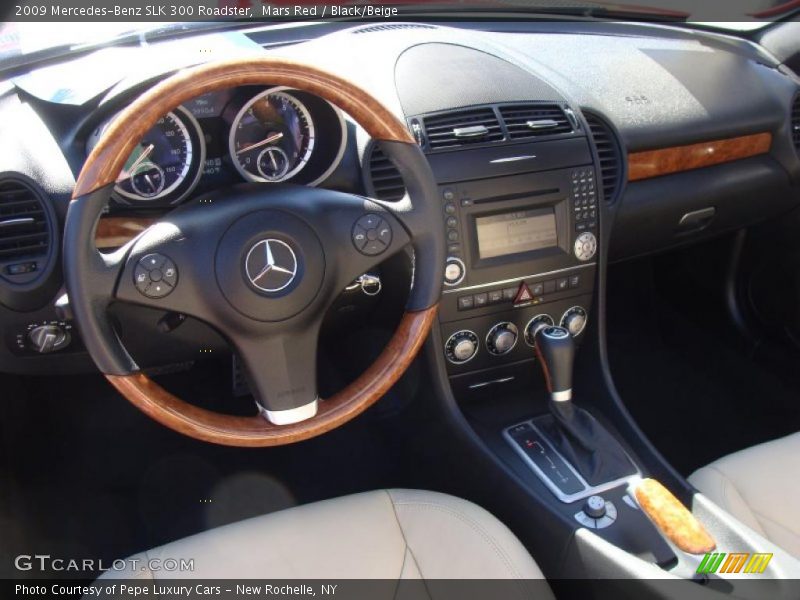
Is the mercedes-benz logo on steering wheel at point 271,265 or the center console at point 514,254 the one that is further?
the center console at point 514,254

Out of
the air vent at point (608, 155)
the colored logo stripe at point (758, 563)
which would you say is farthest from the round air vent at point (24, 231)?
the colored logo stripe at point (758, 563)

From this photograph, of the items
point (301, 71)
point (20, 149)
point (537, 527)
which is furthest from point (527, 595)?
point (20, 149)

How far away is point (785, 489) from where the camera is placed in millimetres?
1782

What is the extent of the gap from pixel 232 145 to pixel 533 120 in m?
0.74

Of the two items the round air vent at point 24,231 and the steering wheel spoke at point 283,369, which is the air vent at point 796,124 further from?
the round air vent at point 24,231

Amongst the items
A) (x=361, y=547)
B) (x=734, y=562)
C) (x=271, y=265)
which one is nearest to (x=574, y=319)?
(x=734, y=562)

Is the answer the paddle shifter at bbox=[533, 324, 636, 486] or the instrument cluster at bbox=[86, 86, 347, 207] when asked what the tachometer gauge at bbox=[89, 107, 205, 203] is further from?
the paddle shifter at bbox=[533, 324, 636, 486]

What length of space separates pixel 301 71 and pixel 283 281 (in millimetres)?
346

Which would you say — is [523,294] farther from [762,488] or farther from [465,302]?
[762,488]

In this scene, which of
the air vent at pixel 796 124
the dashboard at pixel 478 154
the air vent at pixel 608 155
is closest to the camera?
the dashboard at pixel 478 154

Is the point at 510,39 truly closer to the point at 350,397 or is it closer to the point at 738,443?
the point at 350,397

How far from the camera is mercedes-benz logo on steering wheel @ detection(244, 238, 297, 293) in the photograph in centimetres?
136

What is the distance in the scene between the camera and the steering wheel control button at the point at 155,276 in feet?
4.26

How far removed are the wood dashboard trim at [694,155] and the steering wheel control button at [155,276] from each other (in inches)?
51.6
